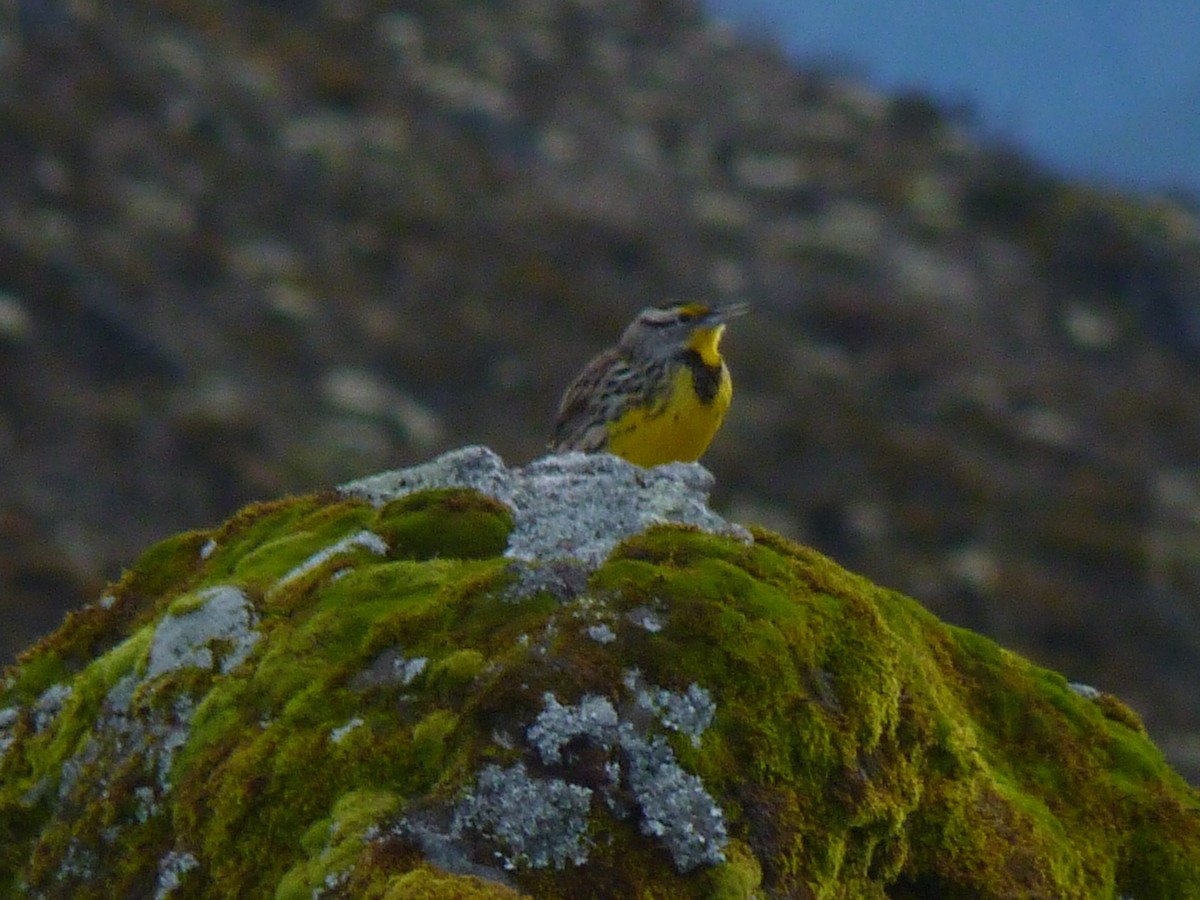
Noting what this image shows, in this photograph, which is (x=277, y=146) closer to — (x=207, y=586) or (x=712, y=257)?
(x=712, y=257)

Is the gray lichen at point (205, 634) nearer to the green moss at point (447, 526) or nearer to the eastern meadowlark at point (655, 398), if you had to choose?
the green moss at point (447, 526)

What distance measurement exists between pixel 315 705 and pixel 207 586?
1.35 m

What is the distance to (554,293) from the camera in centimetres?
2972

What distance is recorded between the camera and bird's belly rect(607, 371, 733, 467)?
10.7m

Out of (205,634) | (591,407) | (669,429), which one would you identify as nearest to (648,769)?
(205,634)

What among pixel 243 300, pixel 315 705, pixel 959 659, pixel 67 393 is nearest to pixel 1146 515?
pixel 243 300

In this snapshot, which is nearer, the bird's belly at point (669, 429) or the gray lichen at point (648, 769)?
the gray lichen at point (648, 769)

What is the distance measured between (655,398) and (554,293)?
19047 millimetres

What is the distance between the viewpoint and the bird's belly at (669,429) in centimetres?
1069

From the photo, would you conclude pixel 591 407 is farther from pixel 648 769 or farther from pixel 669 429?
pixel 648 769

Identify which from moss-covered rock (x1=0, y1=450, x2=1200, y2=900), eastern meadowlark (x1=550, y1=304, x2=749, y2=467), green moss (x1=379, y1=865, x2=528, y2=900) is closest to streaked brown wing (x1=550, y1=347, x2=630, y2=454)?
eastern meadowlark (x1=550, y1=304, x2=749, y2=467)

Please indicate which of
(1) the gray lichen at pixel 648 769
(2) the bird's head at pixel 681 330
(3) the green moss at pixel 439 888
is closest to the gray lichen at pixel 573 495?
(1) the gray lichen at pixel 648 769

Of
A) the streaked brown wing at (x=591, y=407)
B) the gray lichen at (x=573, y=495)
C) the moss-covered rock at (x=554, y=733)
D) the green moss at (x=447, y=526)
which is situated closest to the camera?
the moss-covered rock at (x=554, y=733)

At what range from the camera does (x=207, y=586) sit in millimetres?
6617
